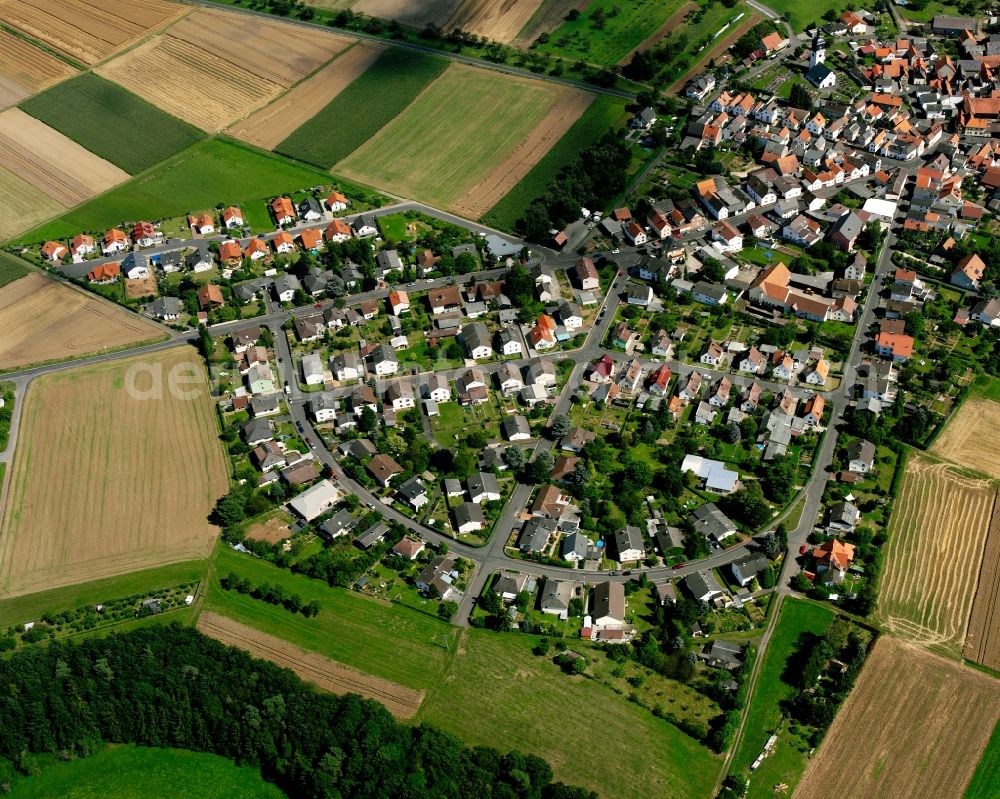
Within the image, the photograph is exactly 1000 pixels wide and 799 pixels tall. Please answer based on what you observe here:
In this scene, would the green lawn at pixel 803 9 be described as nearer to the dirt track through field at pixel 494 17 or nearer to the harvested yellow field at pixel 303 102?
the dirt track through field at pixel 494 17

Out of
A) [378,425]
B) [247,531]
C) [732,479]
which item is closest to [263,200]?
[378,425]

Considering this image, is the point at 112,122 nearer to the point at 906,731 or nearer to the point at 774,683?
the point at 774,683

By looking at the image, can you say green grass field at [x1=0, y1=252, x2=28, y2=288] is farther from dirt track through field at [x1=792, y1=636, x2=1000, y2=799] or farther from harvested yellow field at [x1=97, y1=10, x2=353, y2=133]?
dirt track through field at [x1=792, y1=636, x2=1000, y2=799]

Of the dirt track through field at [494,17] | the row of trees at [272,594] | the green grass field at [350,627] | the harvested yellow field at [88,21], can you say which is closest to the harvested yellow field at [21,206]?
the harvested yellow field at [88,21]

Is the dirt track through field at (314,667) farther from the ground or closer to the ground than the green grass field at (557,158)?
closer to the ground

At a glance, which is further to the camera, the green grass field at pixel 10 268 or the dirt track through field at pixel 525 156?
the dirt track through field at pixel 525 156

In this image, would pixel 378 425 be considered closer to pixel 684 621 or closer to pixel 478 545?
pixel 478 545

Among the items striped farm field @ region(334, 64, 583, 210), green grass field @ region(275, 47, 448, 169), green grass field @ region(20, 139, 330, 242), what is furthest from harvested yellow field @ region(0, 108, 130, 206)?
striped farm field @ region(334, 64, 583, 210)
